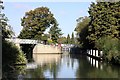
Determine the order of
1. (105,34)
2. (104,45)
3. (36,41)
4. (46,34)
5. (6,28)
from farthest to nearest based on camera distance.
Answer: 1. (46,34)
2. (36,41)
3. (105,34)
4. (104,45)
5. (6,28)

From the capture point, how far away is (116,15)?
5759 centimetres

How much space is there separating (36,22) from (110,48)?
3939 cm

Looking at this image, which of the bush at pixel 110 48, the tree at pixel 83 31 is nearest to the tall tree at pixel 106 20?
the bush at pixel 110 48

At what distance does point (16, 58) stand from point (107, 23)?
22.1 metres

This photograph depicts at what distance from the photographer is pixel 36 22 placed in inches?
3403

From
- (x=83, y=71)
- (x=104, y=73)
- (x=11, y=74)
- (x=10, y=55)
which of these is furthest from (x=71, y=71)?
(x=11, y=74)

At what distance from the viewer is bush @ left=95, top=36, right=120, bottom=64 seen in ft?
145

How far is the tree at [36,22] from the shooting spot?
8575cm

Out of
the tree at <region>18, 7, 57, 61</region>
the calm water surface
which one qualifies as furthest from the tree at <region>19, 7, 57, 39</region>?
the calm water surface

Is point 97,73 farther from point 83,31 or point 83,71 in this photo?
point 83,31

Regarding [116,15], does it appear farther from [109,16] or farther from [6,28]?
[6,28]

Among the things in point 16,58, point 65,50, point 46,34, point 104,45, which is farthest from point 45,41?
point 16,58

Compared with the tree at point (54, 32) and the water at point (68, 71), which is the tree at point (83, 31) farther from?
the water at point (68, 71)

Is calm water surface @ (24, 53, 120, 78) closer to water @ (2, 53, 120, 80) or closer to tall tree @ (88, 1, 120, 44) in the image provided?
water @ (2, 53, 120, 80)
